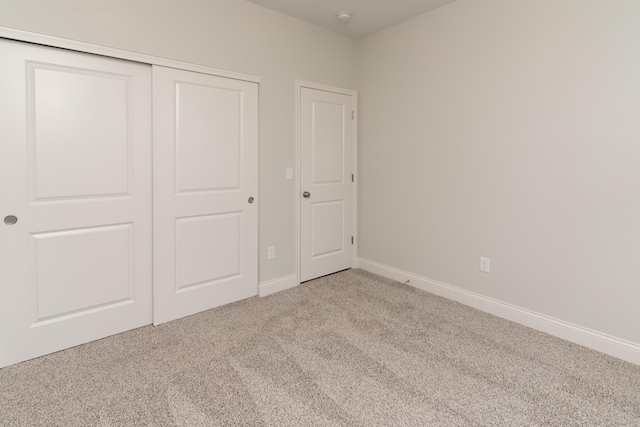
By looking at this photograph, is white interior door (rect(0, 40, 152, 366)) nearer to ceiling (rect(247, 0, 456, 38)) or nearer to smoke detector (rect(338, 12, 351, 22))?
ceiling (rect(247, 0, 456, 38))

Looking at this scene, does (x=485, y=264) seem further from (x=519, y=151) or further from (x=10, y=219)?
(x=10, y=219)

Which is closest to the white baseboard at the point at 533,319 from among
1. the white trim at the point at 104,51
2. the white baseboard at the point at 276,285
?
the white baseboard at the point at 276,285

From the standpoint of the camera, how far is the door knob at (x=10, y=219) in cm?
198

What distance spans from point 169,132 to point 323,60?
1.77 metres

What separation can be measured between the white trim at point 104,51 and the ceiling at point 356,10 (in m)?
0.74

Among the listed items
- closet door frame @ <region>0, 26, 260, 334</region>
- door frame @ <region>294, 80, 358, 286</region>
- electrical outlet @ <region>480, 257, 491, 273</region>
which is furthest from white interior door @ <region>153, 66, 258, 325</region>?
electrical outlet @ <region>480, 257, 491, 273</region>

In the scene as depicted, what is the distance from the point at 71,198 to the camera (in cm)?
219

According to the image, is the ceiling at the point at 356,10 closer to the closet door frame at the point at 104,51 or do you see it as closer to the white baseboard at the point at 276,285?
the closet door frame at the point at 104,51

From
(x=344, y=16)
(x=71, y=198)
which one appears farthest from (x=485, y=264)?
(x=71, y=198)

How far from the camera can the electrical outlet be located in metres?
2.81

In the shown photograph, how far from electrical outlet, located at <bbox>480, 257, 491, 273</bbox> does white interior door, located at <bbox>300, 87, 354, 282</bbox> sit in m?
1.48

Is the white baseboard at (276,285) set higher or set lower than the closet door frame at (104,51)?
lower

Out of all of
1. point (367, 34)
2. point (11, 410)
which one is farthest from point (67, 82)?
point (367, 34)

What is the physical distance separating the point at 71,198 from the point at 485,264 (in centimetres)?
310
